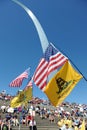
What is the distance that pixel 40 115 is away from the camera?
45.3 metres

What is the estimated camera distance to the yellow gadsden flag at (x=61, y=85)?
17.7m

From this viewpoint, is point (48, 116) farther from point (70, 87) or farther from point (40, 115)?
point (70, 87)

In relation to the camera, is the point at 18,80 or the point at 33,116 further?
the point at 33,116

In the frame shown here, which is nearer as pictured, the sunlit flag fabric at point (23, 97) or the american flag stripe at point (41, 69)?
the american flag stripe at point (41, 69)

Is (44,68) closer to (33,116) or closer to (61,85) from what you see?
(61,85)

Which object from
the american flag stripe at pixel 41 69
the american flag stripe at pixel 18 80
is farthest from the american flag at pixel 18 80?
the american flag stripe at pixel 41 69

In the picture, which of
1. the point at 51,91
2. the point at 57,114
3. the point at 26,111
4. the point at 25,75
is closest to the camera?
the point at 51,91

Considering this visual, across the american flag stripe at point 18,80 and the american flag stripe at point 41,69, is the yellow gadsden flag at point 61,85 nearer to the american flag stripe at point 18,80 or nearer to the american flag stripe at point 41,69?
the american flag stripe at point 41,69

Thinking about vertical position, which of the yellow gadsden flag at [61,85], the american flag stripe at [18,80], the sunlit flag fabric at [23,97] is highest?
the american flag stripe at [18,80]

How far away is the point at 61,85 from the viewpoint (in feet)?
58.7

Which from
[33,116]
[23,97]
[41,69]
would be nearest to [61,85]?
[41,69]

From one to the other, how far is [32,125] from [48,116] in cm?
1212

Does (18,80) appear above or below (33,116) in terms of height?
above

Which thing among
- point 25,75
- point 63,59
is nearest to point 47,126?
point 25,75
